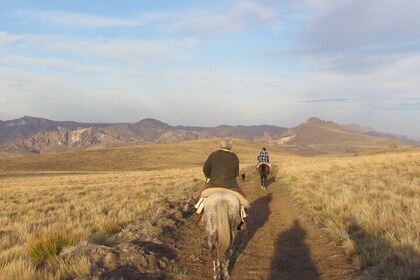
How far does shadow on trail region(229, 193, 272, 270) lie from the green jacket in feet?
6.07

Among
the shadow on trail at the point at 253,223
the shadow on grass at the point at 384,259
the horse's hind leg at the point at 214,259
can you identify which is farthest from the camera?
the shadow on trail at the point at 253,223

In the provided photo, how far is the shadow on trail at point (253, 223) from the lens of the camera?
1064 centimetres

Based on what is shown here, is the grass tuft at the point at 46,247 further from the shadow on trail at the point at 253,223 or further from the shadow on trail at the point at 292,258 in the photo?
the shadow on trail at the point at 292,258

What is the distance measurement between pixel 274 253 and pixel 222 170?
8.88 ft

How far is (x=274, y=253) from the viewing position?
34.6ft

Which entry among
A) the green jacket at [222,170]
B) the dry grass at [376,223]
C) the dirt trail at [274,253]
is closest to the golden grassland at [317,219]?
the dry grass at [376,223]

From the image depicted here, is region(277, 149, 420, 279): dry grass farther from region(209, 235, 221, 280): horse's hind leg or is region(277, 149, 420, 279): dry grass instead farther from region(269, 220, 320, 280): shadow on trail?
region(209, 235, 221, 280): horse's hind leg

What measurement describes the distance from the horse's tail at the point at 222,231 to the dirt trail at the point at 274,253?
763 millimetres

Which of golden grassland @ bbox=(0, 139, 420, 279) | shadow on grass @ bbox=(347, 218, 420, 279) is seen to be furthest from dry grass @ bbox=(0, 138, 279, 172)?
shadow on grass @ bbox=(347, 218, 420, 279)

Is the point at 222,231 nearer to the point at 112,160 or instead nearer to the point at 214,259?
the point at 214,259

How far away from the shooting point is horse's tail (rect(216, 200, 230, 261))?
8266 millimetres

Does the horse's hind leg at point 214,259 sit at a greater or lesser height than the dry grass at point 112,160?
greater

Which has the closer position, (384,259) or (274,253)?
(384,259)

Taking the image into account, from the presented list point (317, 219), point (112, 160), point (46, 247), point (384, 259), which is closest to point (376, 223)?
point (317, 219)
